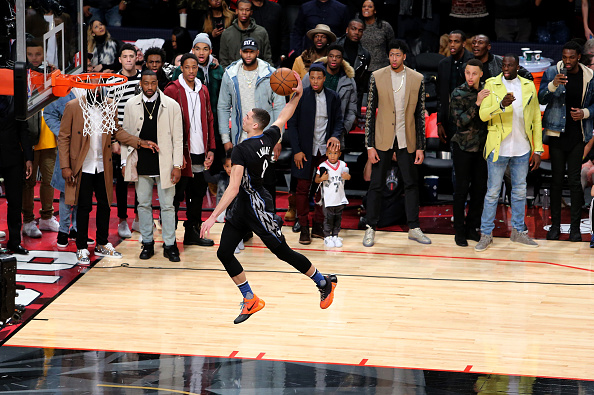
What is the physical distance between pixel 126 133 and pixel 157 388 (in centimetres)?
362

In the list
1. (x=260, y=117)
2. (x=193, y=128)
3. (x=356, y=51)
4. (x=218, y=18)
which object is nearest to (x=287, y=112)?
(x=260, y=117)

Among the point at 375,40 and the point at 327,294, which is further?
the point at 375,40

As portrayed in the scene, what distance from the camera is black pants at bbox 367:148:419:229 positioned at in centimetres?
1048

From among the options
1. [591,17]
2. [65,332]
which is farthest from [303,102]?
[591,17]

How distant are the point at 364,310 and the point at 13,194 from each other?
13.5 feet

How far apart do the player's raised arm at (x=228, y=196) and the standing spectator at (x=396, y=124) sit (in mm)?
3399

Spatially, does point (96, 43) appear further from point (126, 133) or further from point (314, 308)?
point (314, 308)

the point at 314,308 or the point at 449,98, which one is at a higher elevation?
the point at 449,98

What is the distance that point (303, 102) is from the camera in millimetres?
10312

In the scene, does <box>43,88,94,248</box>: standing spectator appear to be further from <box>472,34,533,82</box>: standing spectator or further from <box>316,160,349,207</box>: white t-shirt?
<box>472,34,533,82</box>: standing spectator

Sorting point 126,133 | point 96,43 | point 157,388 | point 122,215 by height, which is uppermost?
point 96,43

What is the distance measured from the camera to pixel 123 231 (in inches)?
418

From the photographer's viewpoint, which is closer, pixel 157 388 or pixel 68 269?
pixel 157 388

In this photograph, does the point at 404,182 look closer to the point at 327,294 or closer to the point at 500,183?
the point at 500,183
